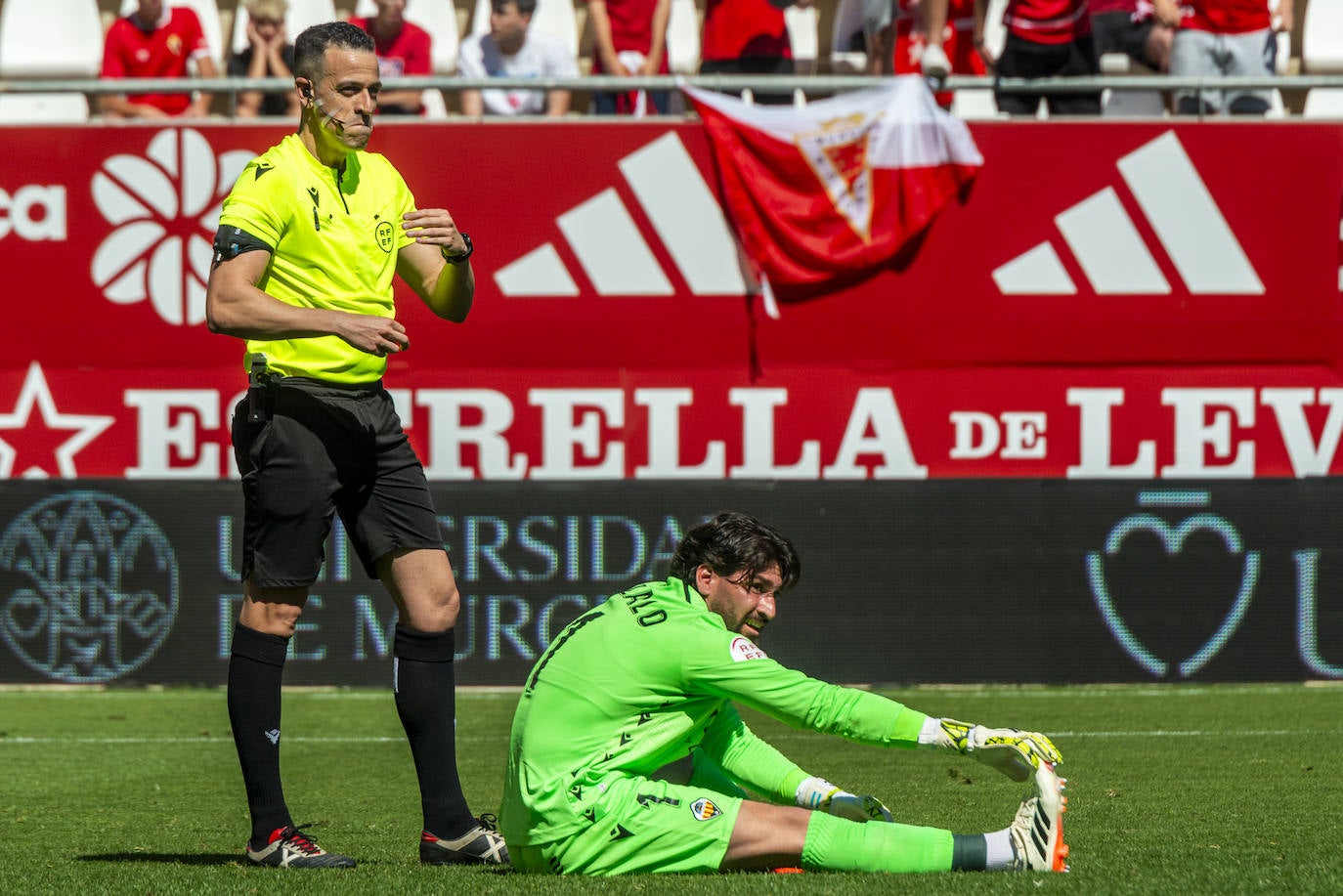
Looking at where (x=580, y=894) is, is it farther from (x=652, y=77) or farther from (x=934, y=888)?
(x=652, y=77)

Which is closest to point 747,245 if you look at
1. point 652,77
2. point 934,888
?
point 652,77

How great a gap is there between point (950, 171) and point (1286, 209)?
2.07 meters

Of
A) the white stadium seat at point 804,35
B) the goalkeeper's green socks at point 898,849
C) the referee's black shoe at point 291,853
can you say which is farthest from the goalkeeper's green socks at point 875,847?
the white stadium seat at point 804,35

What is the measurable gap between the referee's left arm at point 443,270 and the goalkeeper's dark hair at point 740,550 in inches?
41.8

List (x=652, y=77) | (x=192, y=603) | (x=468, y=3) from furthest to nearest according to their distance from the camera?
(x=468, y=3), (x=652, y=77), (x=192, y=603)

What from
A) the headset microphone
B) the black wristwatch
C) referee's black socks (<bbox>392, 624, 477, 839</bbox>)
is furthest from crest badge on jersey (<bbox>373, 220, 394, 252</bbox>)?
referee's black socks (<bbox>392, 624, 477, 839</bbox>)

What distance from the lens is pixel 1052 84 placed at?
11.6m

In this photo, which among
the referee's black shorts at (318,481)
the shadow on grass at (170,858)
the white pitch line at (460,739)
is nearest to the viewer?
the referee's black shorts at (318,481)

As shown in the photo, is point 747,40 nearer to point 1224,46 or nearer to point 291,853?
point 1224,46

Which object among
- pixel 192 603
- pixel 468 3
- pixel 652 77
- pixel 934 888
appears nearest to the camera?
pixel 934 888

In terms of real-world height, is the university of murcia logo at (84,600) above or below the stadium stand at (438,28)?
below

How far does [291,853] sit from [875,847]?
5.07 feet

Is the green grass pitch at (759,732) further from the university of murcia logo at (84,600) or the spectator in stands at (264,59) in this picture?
the spectator in stands at (264,59)

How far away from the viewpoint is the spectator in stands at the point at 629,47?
12.1m
